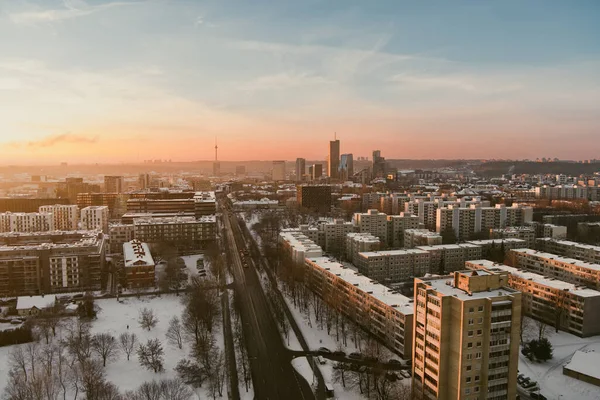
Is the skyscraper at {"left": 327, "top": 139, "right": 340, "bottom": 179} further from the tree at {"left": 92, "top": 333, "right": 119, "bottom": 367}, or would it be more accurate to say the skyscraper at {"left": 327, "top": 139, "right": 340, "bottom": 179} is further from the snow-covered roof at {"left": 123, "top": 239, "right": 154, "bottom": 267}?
the tree at {"left": 92, "top": 333, "right": 119, "bottom": 367}

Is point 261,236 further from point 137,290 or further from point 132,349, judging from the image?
point 132,349

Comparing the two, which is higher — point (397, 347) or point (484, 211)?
point (484, 211)

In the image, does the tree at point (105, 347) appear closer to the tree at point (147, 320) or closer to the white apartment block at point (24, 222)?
the tree at point (147, 320)

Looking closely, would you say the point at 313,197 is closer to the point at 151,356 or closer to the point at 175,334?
the point at 175,334

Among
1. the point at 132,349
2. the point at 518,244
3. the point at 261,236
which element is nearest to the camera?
the point at 132,349

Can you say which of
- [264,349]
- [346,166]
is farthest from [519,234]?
[346,166]

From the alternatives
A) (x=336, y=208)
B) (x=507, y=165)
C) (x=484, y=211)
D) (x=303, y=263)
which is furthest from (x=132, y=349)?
(x=507, y=165)
